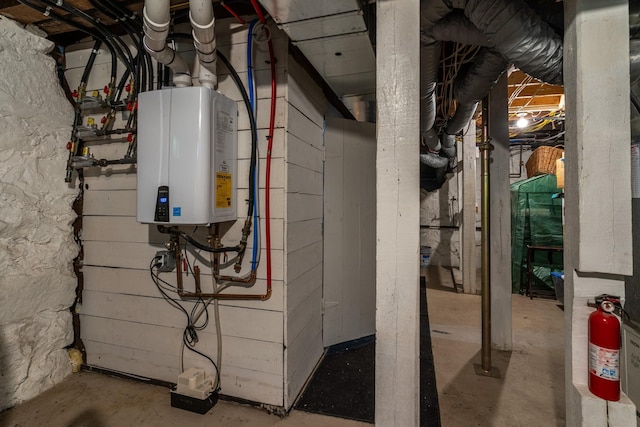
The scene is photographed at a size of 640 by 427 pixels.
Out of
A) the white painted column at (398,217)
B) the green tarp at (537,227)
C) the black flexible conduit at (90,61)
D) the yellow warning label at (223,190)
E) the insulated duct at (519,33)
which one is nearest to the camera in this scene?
the white painted column at (398,217)

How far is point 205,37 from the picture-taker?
1384 millimetres

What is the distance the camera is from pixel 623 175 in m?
0.87

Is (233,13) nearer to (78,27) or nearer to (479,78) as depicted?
(78,27)

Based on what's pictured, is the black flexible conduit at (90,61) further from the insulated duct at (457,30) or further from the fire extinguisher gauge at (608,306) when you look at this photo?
the fire extinguisher gauge at (608,306)

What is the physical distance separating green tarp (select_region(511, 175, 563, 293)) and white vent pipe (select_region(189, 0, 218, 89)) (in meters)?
4.23

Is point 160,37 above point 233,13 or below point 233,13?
below

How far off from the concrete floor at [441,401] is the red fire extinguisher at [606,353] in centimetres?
104

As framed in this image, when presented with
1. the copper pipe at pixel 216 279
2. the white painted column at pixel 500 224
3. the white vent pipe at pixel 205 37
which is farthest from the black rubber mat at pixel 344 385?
the white vent pipe at pixel 205 37

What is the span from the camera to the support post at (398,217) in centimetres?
96

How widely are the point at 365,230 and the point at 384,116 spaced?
181 cm

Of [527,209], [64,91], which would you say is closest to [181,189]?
[64,91]

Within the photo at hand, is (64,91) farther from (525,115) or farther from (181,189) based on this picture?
(525,115)

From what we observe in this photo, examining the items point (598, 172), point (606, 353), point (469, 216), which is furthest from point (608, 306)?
point (469, 216)

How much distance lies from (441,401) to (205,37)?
2.48 metres
